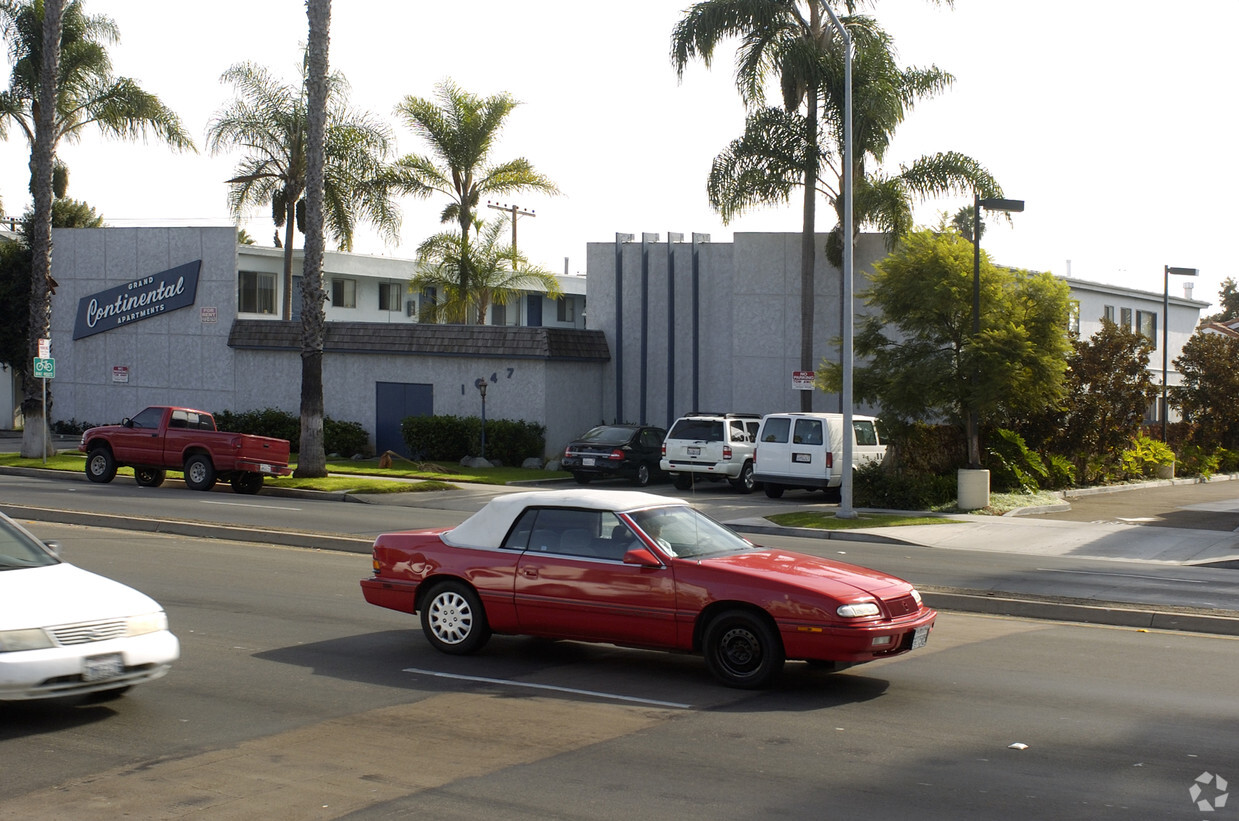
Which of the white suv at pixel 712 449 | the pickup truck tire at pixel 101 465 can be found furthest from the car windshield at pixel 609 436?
the pickup truck tire at pixel 101 465

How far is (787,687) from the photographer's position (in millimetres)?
9352

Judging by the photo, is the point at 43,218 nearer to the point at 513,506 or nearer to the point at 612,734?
the point at 513,506

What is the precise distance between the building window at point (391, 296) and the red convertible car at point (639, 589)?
45.5m

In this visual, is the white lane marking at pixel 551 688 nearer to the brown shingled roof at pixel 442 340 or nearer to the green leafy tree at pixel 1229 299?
the brown shingled roof at pixel 442 340

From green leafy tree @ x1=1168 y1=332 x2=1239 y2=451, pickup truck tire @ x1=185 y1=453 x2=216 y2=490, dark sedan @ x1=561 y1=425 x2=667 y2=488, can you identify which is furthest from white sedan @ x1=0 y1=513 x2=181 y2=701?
green leafy tree @ x1=1168 y1=332 x2=1239 y2=451

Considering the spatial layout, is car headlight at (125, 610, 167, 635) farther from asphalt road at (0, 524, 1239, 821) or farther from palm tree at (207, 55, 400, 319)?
palm tree at (207, 55, 400, 319)

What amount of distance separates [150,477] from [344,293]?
25.6 metres

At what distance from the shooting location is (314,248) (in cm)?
2848

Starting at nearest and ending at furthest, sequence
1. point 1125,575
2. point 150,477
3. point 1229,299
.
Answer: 1. point 1125,575
2. point 150,477
3. point 1229,299

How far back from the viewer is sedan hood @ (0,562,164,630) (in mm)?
7805

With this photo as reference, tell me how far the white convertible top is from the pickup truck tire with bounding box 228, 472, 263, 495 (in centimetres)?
1839

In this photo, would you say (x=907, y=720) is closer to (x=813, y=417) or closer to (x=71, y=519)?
(x=71, y=519)

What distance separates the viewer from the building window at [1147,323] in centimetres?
4641

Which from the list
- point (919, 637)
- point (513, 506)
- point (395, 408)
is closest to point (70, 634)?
point (513, 506)
